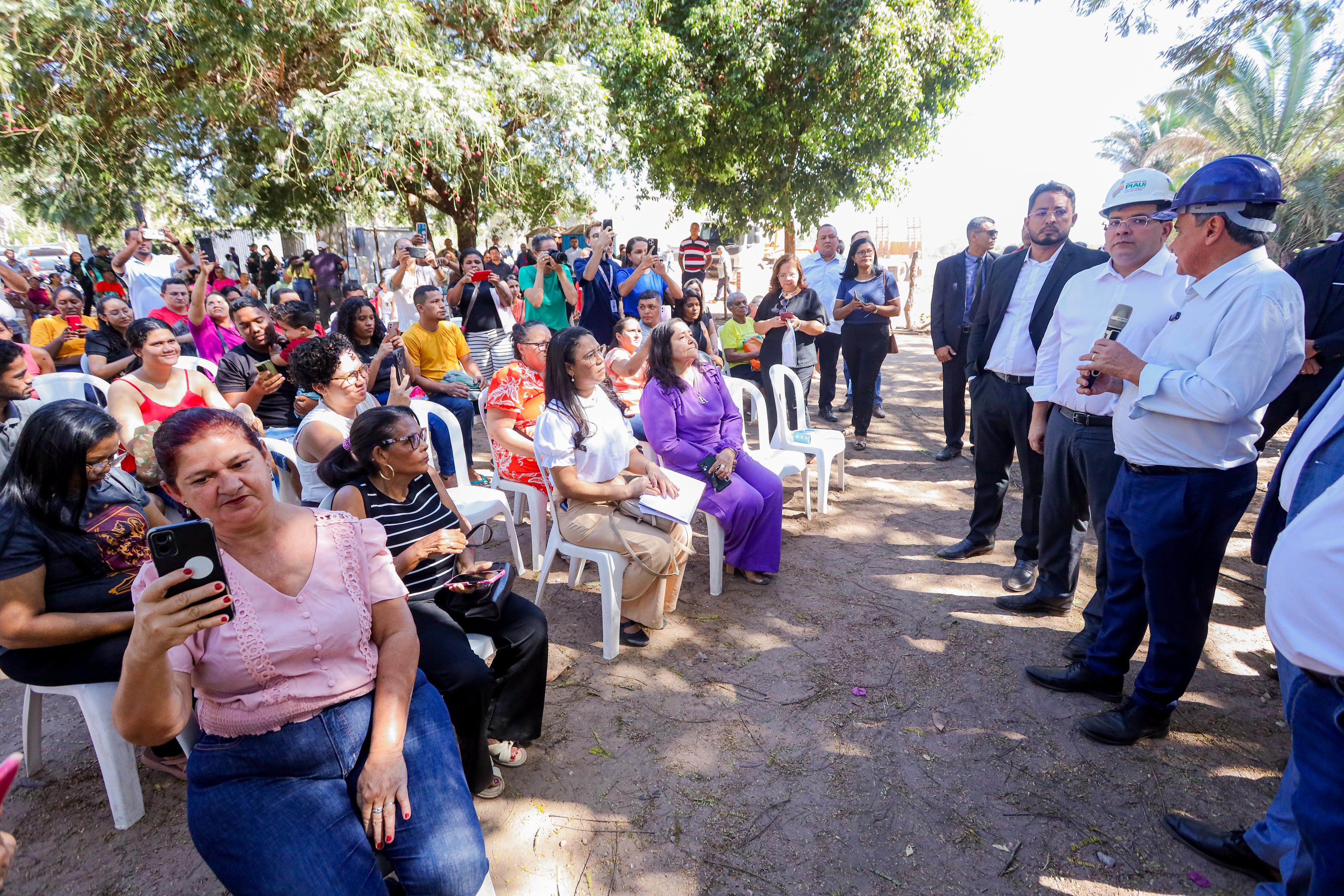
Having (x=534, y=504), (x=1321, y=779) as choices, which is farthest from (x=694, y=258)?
(x=1321, y=779)

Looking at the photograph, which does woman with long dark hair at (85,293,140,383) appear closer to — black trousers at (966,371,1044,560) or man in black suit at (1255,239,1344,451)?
black trousers at (966,371,1044,560)

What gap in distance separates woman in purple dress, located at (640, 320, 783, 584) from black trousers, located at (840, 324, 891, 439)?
8.91 feet

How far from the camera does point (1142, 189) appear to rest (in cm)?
276

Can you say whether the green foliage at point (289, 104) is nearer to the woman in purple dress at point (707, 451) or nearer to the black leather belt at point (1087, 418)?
the woman in purple dress at point (707, 451)

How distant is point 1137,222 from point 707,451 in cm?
231

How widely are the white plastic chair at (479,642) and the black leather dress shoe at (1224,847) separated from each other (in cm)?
237

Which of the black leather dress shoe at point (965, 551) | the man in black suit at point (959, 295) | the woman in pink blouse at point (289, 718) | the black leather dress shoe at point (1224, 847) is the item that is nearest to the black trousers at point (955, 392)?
the man in black suit at point (959, 295)

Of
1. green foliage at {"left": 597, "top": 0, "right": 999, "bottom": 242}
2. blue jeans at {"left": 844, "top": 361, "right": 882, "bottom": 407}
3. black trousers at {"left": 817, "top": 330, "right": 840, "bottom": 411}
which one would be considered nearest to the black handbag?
blue jeans at {"left": 844, "top": 361, "right": 882, "bottom": 407}

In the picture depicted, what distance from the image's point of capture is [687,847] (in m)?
2.28

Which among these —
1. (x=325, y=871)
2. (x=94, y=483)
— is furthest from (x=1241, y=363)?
(x=94, y=483)

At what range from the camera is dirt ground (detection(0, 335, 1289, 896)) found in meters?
2.19

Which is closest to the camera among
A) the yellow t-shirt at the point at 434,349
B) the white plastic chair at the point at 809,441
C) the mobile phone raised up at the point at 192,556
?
the mobile phone raised up at the point at 192,556

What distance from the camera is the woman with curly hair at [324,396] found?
3.31 meters

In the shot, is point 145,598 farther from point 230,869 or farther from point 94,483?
point 94,483
